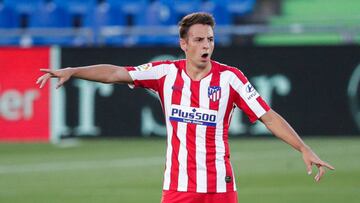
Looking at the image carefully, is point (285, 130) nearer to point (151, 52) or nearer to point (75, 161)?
point (75, 161)

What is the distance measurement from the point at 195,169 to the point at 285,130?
0.62m

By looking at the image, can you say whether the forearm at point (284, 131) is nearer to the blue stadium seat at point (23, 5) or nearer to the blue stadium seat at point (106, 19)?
the blue stadium seat at point (106, 19)

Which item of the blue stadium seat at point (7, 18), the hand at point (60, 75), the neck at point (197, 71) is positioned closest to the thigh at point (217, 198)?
the neck at point (197, 71)

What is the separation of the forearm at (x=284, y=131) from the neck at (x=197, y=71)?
49 cm

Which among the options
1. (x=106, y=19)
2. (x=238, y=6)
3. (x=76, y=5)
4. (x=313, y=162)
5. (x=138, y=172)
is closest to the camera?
(x=313, y=162)

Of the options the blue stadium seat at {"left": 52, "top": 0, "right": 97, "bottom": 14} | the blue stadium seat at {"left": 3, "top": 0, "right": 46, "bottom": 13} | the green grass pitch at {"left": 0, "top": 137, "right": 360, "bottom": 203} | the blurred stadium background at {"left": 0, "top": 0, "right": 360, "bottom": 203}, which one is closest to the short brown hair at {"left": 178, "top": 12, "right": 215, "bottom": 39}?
the green grass pitch at {"left": 0, "top": 137, "right": 360, "bottom": 203}

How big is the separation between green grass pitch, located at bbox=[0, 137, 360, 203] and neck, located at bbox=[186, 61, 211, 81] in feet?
15.7

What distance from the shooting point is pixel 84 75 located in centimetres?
684

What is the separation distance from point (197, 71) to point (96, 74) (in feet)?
2.12

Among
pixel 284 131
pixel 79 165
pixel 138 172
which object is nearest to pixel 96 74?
pixel 284 131

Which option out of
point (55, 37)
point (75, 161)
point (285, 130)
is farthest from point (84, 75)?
point (55, 37)

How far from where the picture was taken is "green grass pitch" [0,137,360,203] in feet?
39.6

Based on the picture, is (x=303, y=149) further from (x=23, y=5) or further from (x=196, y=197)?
(x=23, y=5)

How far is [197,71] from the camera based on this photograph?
22.6ft
